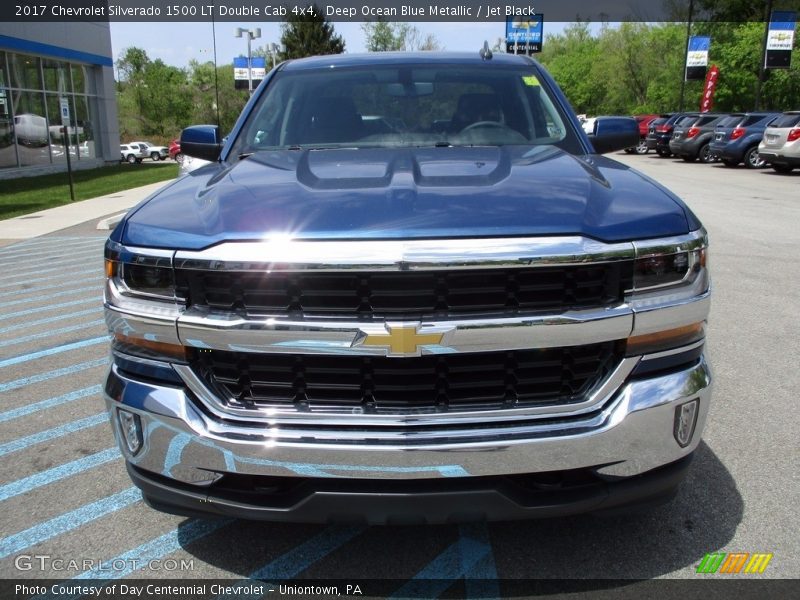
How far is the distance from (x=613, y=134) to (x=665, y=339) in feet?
5.88

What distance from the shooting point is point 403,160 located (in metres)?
2.91

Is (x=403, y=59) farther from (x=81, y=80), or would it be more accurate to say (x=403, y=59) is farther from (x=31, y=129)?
(x=81, y=80)

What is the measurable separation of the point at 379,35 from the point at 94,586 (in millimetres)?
65746

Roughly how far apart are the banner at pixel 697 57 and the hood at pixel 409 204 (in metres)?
42.6

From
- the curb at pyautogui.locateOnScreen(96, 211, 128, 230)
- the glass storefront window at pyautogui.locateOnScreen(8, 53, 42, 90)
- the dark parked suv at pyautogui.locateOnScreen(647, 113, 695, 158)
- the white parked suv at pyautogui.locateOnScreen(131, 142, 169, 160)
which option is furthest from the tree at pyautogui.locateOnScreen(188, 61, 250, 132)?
the curb at pyautogui.locateOnScreen(96, 211, 128, 230)

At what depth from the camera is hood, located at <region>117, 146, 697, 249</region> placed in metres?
2.15

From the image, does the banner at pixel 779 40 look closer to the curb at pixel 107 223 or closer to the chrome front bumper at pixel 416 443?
the curb at pixel 107 223

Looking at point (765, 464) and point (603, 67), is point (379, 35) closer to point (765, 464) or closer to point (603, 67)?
point (603, 67)

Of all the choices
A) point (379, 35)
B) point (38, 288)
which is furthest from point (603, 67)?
point (38, 288)

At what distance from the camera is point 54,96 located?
92.6 feet

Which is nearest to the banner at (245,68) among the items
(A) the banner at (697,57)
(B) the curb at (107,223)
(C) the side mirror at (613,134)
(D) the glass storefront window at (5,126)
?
(D) the glass storefront window at (5,126)

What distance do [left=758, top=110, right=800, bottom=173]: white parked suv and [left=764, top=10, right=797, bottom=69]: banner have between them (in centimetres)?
1548

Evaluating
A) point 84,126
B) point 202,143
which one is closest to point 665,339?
point 202,143

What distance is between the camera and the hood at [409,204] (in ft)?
7.07
